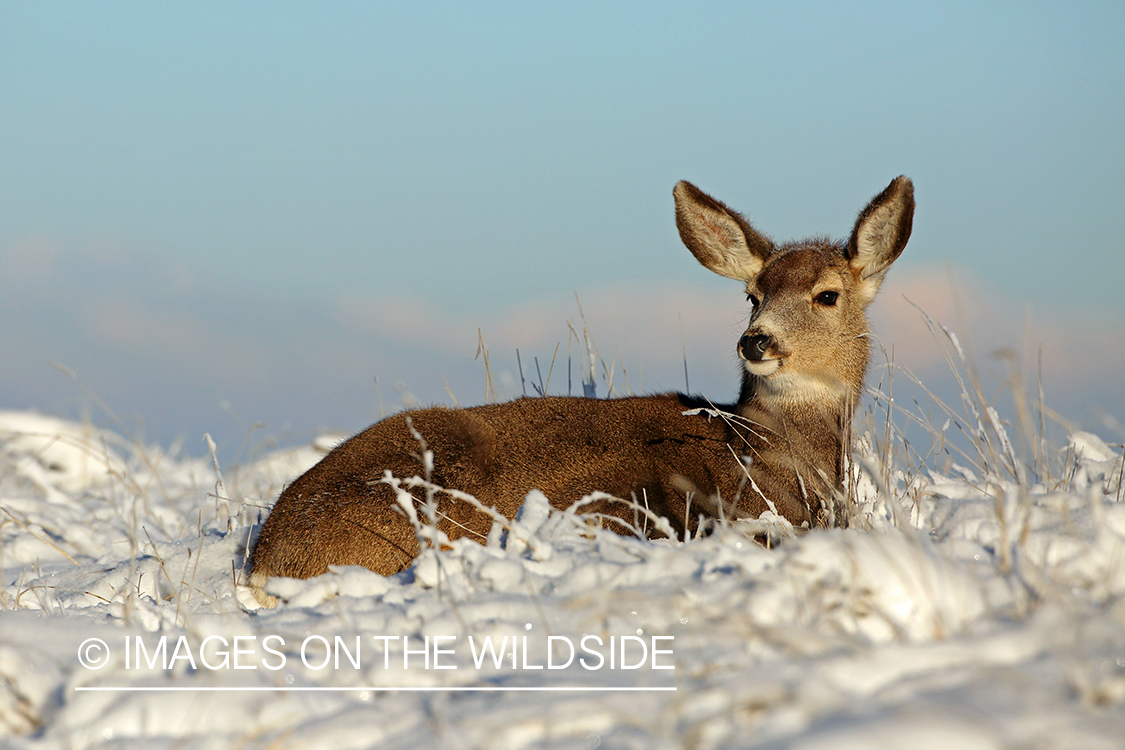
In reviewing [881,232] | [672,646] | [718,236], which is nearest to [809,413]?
[881,232]

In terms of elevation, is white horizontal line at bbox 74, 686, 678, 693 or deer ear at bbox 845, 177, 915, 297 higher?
deer ear at bbox 845, 177, 915, 297

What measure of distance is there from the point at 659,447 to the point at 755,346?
0.71 meters

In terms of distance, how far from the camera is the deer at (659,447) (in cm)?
479

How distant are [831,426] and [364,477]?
2.44 metres

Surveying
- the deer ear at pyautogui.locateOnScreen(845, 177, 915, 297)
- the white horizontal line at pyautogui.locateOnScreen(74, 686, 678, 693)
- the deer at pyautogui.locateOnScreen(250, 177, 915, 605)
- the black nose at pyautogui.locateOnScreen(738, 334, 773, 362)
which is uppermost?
the deer ear at pyautogui.locateOnScreen(845, 177, 915, 297)

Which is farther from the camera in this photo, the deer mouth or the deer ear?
the deer ear

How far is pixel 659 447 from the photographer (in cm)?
531

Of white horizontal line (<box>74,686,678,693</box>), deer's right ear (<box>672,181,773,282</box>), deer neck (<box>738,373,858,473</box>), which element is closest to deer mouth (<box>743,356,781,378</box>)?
deer neck (<box>738,373,858,473</box>)

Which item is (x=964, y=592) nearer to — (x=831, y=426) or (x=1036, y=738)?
(x=1036, y=738)

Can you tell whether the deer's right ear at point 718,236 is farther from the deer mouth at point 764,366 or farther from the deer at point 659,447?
the deer mouth at point 764,366

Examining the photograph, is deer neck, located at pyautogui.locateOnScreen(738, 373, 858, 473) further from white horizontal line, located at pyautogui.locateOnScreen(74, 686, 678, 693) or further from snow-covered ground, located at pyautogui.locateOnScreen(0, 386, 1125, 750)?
white horizontal line, located at pyautogui.locateOnScreen(74, 686, 678, 693)

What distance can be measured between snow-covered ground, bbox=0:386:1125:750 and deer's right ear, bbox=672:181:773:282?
2.61 metres

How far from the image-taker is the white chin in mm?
5285


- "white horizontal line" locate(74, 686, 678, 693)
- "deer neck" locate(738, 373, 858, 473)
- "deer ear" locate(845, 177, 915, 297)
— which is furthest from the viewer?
"deer ear" locate(845, 177, 915, 297)
